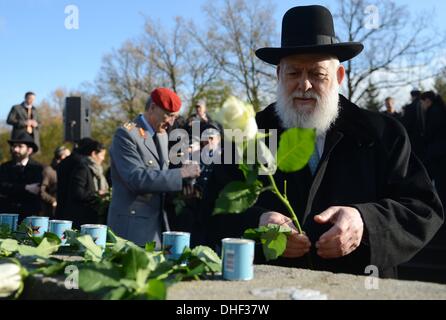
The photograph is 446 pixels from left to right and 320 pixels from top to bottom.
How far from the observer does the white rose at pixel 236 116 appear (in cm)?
119

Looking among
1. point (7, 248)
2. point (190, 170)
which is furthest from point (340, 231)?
point (190, 170)

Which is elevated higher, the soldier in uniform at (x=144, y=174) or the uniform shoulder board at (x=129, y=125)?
the uniform shoulder board at (x=129, y=125)

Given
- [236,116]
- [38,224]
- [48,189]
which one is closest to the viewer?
[236,116]

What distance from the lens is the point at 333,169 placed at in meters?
2.39

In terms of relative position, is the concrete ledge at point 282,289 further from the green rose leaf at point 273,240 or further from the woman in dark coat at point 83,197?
the woman in dark coat at point 83,197

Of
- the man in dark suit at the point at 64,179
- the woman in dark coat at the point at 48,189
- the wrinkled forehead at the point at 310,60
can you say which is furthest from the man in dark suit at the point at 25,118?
the wrinkled forehead at the point at 310,60

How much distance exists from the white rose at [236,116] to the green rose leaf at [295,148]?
0.14 m

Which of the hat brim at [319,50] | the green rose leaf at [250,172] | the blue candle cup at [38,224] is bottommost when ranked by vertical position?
the blue candle cup at [38,224]

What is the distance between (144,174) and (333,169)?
188 cm

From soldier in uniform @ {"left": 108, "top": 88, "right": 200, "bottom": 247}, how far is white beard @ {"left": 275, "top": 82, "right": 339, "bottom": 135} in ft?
5.63

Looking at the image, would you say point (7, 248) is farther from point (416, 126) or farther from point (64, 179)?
point (416, 126)

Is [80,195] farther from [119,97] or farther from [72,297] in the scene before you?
[119,97]

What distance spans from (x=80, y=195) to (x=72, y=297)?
4.65 m

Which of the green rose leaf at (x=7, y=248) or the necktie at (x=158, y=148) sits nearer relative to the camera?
the green rose leaf at (x=7, y=248)
